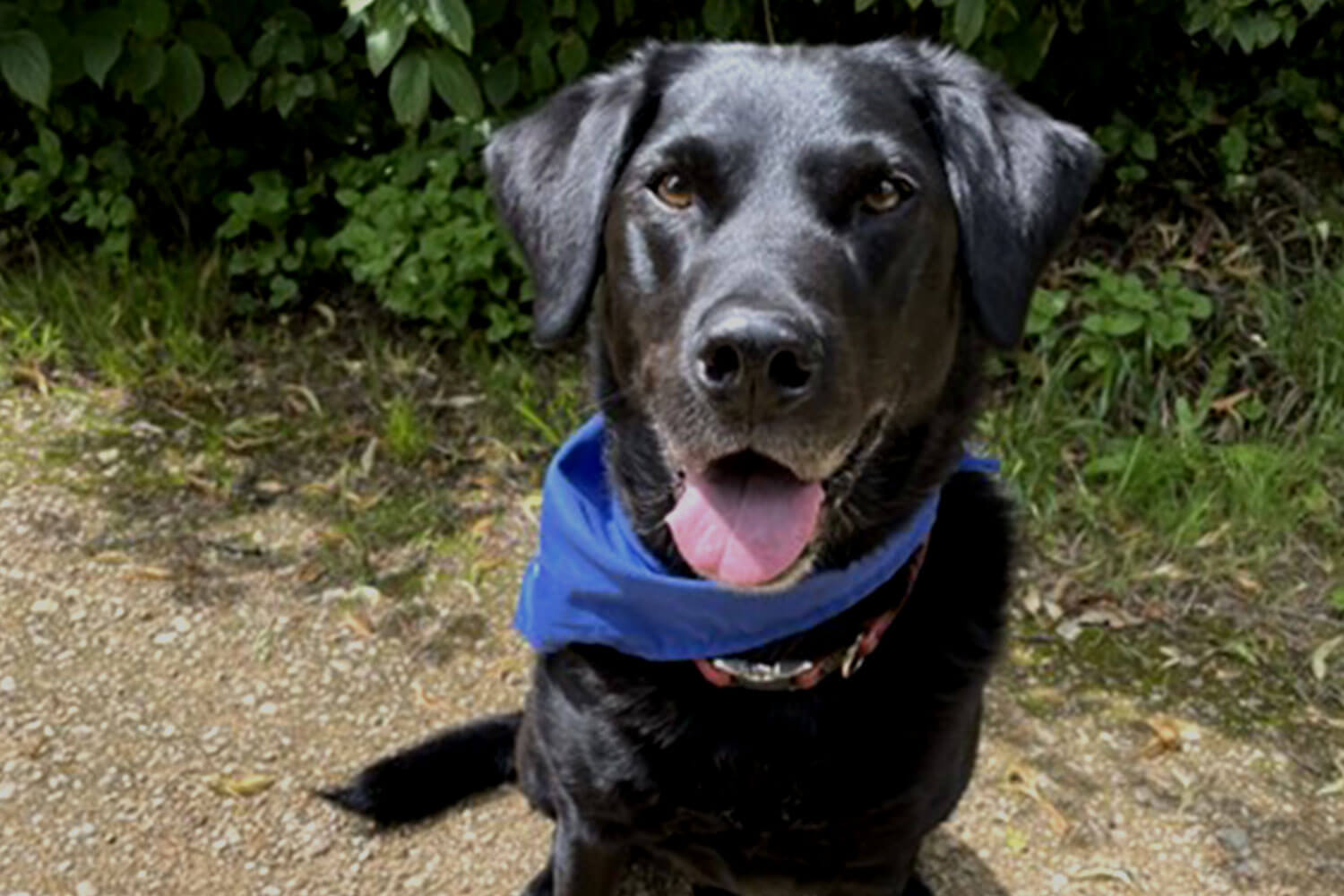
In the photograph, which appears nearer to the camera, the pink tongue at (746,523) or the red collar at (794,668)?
the pink tongue at (746,523)

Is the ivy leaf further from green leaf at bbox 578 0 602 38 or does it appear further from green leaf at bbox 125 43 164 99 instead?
green leaf at bbox 578 0 602 38

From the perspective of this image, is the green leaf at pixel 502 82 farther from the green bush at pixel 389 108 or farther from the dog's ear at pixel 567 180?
the dog's ear at pixel 567 180

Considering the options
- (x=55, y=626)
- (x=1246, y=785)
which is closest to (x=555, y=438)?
(x=55, y=626)

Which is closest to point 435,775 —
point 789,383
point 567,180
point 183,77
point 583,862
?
point 583,862

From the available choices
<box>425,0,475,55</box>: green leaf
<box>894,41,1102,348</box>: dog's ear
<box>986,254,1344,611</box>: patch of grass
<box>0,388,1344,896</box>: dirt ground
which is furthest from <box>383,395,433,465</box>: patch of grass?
<box>894,41,1102,348</box>: dog's ear

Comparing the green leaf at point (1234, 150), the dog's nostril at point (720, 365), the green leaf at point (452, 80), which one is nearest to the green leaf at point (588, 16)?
the green leaf at point (452, 80)

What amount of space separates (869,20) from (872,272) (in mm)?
2343

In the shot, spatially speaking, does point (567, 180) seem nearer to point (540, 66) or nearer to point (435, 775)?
point (435, 775)

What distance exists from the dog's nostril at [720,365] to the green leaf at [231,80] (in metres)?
Result: 2.29

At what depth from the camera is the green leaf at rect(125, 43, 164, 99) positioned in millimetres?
3561

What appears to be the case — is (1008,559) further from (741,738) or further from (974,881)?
(974,881)

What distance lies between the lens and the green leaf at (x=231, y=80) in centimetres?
367

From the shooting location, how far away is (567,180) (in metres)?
2.09

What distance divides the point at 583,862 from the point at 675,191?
1.01 metres
